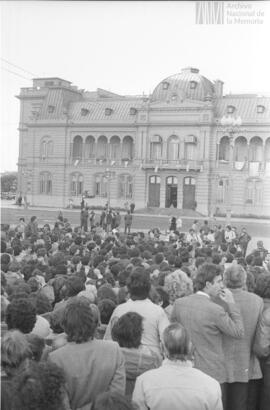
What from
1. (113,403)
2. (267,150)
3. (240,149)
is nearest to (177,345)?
(113,403)

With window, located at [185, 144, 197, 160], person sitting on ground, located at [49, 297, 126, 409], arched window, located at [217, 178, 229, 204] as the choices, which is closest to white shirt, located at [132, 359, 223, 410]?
person sitting on ground, located at [49, 297, 126, 409]

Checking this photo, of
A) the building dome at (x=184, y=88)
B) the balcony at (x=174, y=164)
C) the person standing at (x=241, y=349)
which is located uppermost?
the building dome at (x=184, y=88)

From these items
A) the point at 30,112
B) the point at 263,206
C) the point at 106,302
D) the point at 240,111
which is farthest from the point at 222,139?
the point at 106,302

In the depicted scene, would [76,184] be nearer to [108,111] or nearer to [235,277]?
[108,111]

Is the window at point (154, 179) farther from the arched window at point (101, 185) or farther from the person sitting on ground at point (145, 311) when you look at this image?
the person sitting on ground at point (145, 311)

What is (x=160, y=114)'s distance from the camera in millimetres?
65500

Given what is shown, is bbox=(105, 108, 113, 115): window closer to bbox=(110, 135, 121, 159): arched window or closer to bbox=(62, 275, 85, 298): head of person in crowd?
bbox=(110, 135, 121, 159): arched window

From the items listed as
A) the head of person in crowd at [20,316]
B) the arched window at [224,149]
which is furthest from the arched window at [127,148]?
the head of person in crowd at [20,316]

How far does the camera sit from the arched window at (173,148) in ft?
213

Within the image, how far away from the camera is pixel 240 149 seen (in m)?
63.5

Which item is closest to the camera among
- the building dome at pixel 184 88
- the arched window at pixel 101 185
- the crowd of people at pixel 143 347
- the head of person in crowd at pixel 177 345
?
the crowd of people at pixel 143 347

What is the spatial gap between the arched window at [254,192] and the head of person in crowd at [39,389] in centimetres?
5721

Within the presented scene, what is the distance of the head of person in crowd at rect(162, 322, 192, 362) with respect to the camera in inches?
170

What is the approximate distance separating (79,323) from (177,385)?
863 mm
